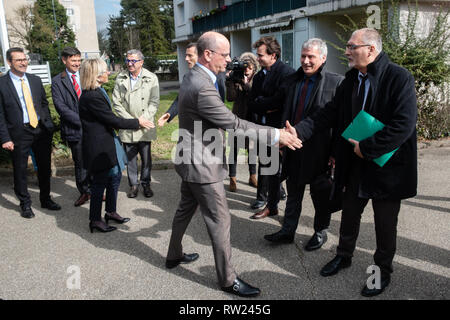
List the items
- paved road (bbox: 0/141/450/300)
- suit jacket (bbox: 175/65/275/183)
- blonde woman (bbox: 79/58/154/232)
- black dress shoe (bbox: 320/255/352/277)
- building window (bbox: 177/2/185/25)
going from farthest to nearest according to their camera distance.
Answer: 1. building window (bbox: 177/2/185/25)
2. blonde woman (bbox: 79/58/154/232)
3. black dress shoe (bbox: 320/255/352/277)
4. paved road (bbox: 0/141/450/300)
5. suit jacket (bbox: 175/65/275/183)

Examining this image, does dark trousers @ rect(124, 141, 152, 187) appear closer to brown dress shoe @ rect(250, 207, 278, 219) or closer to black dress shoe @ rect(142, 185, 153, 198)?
black dress shoe @ rect(142, 185, 153, 198)

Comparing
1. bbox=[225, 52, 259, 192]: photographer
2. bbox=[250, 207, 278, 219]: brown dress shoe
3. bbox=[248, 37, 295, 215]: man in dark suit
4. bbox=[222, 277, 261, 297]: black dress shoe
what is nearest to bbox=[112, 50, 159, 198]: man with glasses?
bbox=[225, 52, 259, 192]: photographer

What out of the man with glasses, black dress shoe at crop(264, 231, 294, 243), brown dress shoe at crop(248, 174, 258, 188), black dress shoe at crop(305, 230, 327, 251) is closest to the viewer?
black dress shoe at crop(305, 230, 327, 251)

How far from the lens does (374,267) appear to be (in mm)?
3396

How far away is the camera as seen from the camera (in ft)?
16.8

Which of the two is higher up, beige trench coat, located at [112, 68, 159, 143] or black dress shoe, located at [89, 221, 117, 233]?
beige trench coat, located at [112, 68, 159, 143]

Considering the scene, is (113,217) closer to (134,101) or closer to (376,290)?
(134,101)

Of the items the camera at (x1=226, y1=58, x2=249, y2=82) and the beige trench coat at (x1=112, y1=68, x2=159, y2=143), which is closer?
the camera at (x1=226, y1=58, x2=249, y2=82)

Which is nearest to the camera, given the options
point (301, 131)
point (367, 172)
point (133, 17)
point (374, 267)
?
point (367, 172)

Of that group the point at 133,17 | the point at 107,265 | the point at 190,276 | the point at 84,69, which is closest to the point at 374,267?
the point at 190,276

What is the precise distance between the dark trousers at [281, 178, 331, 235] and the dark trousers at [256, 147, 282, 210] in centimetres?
52

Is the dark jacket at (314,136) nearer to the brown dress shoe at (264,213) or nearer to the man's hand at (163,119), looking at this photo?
the brown dress shoe at (264,213)
